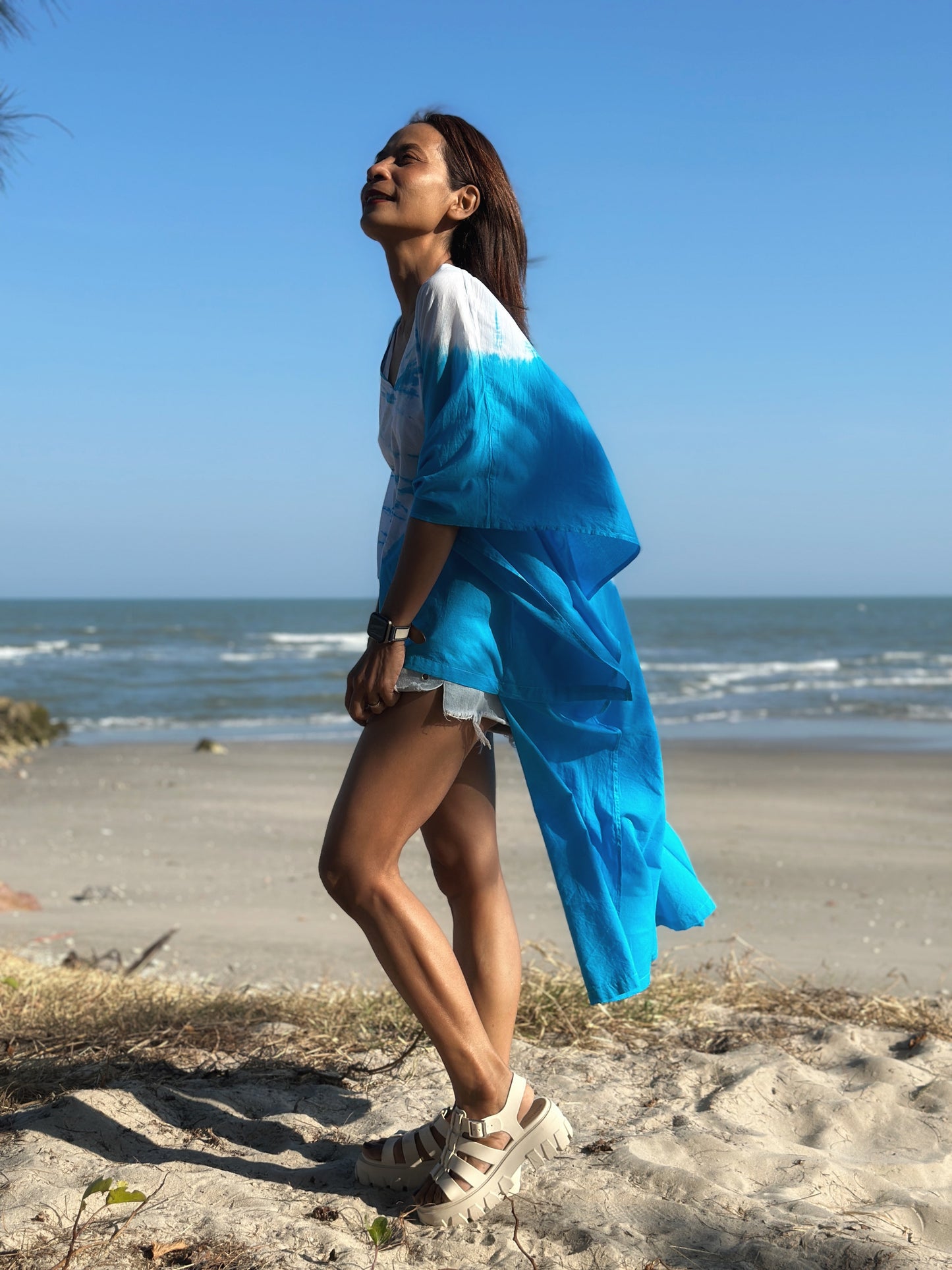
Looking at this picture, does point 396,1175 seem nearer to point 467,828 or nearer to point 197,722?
point 467,828

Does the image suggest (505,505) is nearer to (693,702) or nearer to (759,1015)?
(759,1015)

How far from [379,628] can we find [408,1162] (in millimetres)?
1116

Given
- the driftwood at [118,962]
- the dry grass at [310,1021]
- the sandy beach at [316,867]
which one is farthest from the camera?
the sandy beach at [316,867]

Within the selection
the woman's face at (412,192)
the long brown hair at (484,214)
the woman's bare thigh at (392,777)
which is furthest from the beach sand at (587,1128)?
the woman's face at (412,192)

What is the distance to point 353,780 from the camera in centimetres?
208

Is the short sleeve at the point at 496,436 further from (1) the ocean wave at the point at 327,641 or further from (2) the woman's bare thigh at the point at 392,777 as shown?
(1) the ocean wave at the point at 327,641

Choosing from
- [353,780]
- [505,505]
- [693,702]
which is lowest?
[693,702]

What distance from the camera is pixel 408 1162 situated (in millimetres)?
2244

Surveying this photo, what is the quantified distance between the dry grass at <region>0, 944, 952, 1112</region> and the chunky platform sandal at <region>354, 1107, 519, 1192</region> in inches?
27.7

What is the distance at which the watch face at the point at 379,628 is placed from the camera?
2031mm

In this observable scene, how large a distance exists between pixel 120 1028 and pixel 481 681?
1.88 metres

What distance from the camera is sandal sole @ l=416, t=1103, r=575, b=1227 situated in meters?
2.12

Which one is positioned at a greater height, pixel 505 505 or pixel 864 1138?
pixel 505 505

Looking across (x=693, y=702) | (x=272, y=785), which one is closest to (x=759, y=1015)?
(x=272, y=785)
